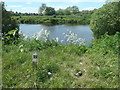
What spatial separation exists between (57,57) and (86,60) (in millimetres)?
780

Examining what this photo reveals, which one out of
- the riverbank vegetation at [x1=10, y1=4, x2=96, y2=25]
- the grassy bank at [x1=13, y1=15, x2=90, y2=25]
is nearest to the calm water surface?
the riverbank vegetation at [x1=10, y1=4, x2=96, y2=25]

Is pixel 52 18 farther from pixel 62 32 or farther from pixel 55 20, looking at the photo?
pixel 62 32

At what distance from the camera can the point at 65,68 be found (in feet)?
11.6

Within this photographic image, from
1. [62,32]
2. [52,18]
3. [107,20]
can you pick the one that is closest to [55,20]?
[52,18]

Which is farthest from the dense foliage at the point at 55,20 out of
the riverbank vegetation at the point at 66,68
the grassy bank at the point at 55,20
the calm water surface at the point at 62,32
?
the riverbank vegetation at the point at 66,68

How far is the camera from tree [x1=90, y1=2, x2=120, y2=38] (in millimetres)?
8145

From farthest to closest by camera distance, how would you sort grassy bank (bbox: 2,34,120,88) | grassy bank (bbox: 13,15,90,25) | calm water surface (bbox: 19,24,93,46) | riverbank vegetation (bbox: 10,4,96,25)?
grassy bank (bbox: 13,15,90,25)
riverbank vegetation (bbox: 10,4,96,25)
calm water surface (bbox: 19,24,93,46)
grassy bank (bbox: 2,34,120,88)

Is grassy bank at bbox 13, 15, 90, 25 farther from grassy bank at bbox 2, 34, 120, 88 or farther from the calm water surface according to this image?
grassy bank at bbox 2, 34, 120, 88

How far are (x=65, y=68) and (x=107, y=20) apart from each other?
599 cm

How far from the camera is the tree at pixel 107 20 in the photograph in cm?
815

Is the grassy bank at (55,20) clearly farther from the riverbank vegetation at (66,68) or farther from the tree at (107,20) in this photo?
the riverbank vegetation at (66,68)

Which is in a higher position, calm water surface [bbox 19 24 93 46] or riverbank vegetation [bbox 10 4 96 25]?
riverbank vegetation [bbox 10 4 96 25]

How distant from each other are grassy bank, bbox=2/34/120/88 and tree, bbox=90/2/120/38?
3.89 meters

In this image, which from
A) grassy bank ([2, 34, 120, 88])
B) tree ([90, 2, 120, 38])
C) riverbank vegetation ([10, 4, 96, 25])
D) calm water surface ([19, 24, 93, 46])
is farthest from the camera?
riverbank vegetation ([10, 4, 96, 25])
